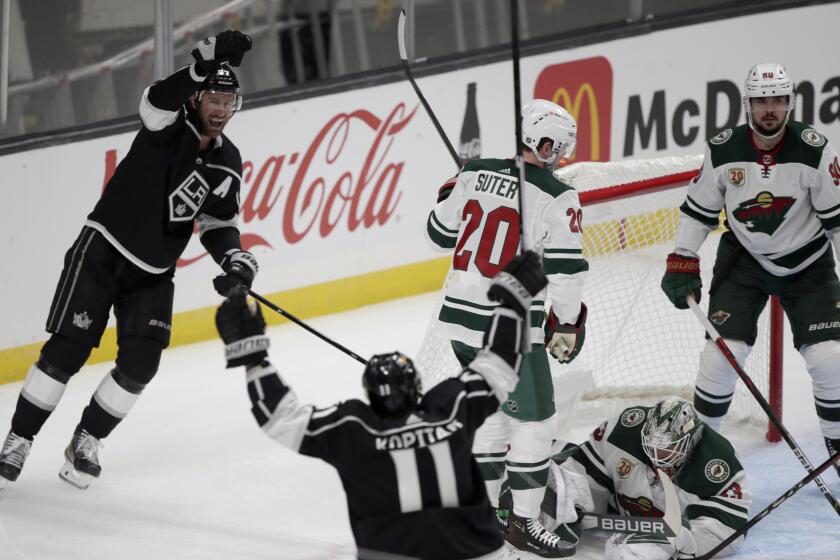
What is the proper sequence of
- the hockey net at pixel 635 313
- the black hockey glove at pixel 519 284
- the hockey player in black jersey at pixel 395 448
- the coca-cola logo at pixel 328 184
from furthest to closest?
the coca-cola logo at pixel 328 184, the hockey net at pixel 635 313, the black hockey glove at pixel 519 284, the hockey player in black jersey at pixel 395 448

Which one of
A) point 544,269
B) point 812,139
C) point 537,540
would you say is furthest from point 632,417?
point 812,139

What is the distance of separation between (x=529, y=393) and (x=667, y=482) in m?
0.45

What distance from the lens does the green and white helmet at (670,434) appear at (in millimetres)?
3590

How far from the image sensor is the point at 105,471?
4.35 metres

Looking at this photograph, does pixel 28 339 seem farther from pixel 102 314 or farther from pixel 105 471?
pixel 102 314

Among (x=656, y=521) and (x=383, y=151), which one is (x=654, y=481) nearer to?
(x=656, y=521)

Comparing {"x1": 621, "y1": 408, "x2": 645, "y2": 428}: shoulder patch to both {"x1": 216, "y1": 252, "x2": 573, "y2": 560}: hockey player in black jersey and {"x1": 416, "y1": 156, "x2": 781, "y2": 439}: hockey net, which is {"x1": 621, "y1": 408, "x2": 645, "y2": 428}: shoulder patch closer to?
{"x1": 416, "y1": 156, "x2": 781, "y2": 439}: hockey net

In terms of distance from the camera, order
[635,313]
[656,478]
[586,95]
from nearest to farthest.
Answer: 1. [656,478]
2. [635,313]
3. [586,95]

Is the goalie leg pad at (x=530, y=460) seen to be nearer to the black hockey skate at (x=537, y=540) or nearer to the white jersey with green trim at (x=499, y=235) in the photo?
the black hockey skate at (x=537, y=540)

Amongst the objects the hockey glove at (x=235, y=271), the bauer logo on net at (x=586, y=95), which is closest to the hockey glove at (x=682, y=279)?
the hockey glove at (x=235, y=271)

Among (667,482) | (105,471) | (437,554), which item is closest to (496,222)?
(667,482)

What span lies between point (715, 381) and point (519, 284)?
155cm

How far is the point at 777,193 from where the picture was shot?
153 inches

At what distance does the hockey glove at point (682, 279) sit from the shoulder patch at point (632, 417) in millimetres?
426
